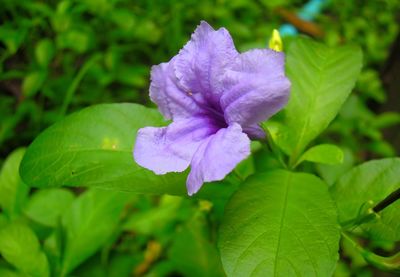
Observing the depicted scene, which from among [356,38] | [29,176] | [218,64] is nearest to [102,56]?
[29,176]

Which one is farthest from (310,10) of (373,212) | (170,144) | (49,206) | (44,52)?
(170,144)

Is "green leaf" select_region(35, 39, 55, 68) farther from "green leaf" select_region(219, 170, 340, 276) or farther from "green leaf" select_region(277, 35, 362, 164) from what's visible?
"green leaf" select_region(219, 170, 340, 276)

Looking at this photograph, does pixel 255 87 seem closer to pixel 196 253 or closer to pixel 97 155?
pixel 97 155

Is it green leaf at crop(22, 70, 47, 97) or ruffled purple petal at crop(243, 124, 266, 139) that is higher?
ruffled purple petal at crop(243, 124, 266, 139)

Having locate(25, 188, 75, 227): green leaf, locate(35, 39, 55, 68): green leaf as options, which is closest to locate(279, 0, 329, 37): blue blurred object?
locate(35, 39, 55, 68): green leaf

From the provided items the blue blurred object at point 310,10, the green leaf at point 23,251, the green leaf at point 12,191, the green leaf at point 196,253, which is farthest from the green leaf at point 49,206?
the blue blurred object at point 310,10

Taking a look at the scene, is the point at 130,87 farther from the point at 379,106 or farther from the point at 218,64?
the point at 218,64
